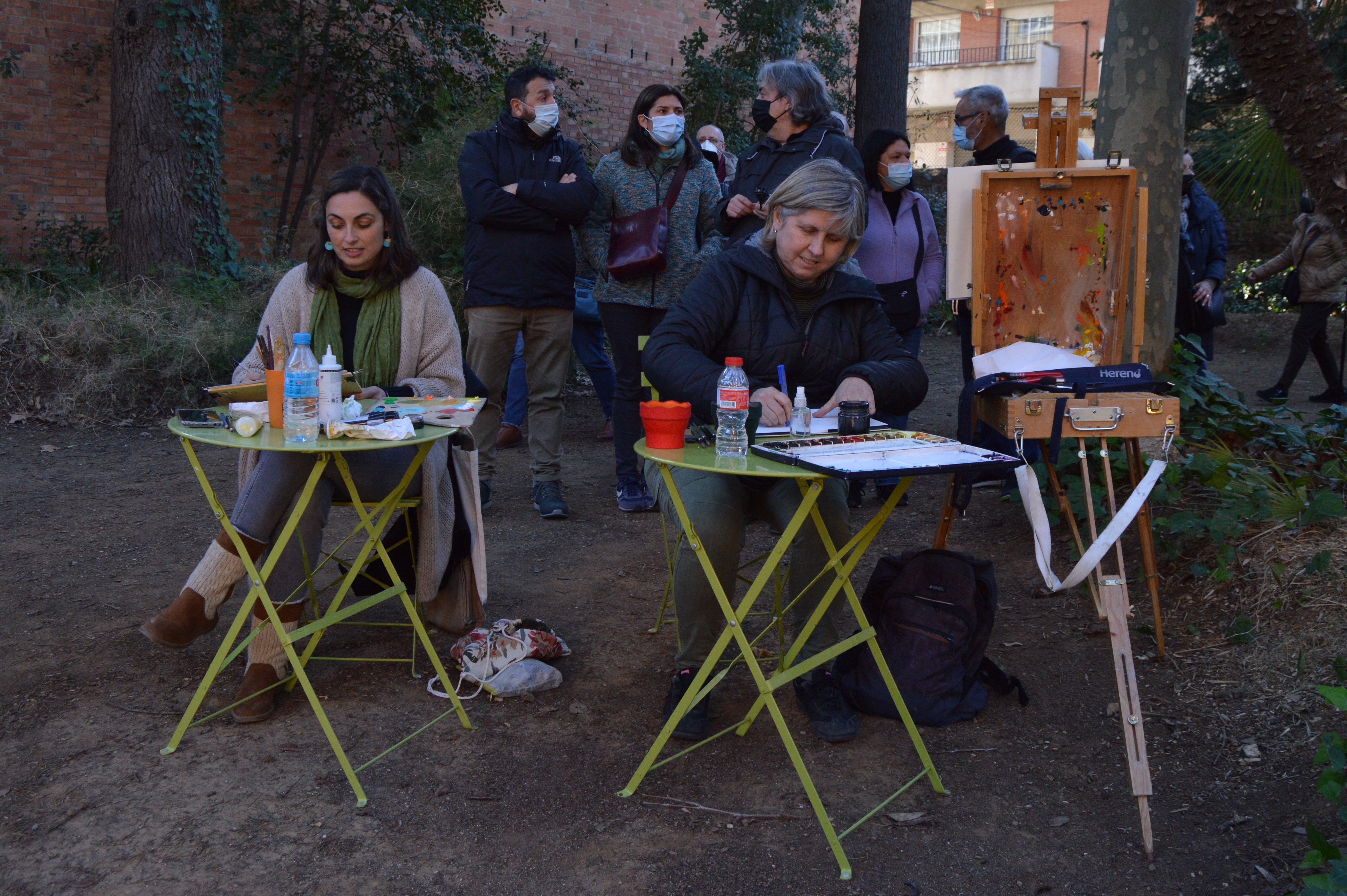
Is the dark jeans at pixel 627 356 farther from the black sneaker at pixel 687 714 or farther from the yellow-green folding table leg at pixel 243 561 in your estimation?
the yellow-green folding table leg at pixel 243 561

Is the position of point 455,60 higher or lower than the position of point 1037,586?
higher

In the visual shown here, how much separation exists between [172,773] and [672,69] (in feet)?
41.5

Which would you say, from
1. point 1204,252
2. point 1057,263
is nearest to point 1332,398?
point 1204,252

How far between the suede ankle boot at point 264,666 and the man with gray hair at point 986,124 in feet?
12.5

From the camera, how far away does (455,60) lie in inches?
460

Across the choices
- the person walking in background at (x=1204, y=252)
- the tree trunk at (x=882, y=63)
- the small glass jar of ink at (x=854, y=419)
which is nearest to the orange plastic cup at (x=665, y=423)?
the small glass jar of ink at (x=854, y=419)

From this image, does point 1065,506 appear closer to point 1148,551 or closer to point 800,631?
point 1148,551

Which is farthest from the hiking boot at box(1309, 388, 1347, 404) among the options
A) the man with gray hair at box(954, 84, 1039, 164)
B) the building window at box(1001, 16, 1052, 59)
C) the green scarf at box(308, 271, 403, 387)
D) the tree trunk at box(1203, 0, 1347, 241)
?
the building window at box(1001, 16, 1052, 59)

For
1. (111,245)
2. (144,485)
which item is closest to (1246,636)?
(144,485)

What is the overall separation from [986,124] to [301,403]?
3.76 m

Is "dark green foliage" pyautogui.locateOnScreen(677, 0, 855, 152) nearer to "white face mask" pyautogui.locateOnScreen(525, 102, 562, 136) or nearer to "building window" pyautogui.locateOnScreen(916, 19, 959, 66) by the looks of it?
"white face mask" pyautogui.locateOnScreen(525, 102, 562, 136)

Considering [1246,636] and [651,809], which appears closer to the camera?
[651,809]

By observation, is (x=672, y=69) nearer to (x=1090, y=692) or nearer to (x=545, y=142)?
(x=545, y=142)

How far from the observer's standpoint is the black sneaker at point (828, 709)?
2875 mm
